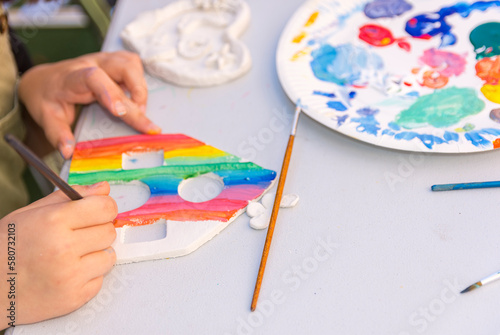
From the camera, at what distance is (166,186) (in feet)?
2.11

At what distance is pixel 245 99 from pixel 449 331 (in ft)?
1.47

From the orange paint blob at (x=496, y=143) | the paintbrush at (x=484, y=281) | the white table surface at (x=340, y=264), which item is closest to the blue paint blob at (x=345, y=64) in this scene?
the white table surface at (x=340, y=264)

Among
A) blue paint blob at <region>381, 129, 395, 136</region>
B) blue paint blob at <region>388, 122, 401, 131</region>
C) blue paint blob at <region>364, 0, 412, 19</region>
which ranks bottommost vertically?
blue paint blob at <region>381, 129, 395, 136</region>

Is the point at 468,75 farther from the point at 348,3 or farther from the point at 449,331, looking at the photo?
the point at 449,331

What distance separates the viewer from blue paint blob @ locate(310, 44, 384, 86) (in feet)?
2.41

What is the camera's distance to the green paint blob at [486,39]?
723 mm

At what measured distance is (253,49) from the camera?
0.83 m

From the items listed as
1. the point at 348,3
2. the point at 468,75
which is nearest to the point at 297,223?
the point at 468,75

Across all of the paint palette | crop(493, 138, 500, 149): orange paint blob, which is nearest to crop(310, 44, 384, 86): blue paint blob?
the paint palette

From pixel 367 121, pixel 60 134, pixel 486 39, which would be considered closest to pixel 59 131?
pixel 60 134

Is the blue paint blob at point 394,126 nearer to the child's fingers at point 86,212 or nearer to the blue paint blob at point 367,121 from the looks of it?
the blue paint blob at point 367,121

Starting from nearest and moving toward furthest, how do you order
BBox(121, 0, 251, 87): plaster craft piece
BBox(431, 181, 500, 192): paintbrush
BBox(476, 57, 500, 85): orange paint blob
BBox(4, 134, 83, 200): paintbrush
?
BBox(4, 134, 83, 200): paintbrush < BBox(431, 181, 500, 192): paintbrush < BBox(476, 57, 500, 85): orange paint blob < BBox(121, 0, 251, 87): plaster craft piece

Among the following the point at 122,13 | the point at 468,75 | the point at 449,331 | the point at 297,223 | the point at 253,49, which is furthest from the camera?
the point at 122,13

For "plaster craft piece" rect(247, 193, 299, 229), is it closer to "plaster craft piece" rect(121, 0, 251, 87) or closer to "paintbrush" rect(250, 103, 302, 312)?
"paintbrush" rect(250, 103, 302, 312)
